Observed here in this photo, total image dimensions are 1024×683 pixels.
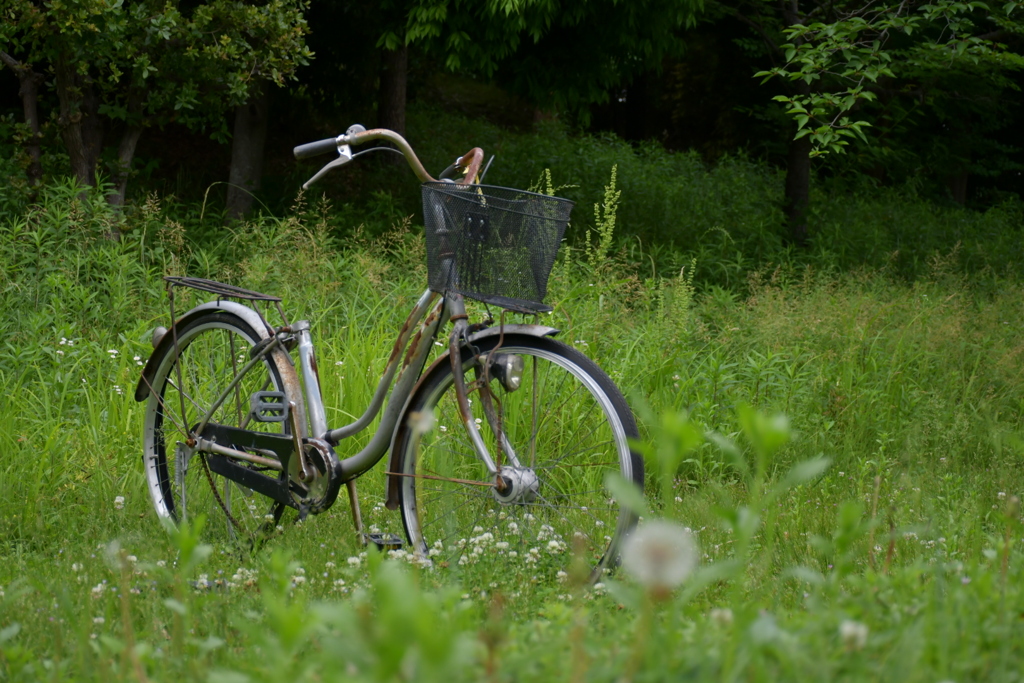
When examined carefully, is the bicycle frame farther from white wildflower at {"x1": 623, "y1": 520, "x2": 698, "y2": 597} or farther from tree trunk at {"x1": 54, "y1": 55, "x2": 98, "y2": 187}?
tree trunk at {"x1": 54, "y1": 55, "x2": 98, "y2": 187}

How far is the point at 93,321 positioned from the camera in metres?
5.73

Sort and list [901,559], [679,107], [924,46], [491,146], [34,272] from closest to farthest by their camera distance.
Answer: [901,559] → [34,272] → [924,46] → [491,146] → [679,107]

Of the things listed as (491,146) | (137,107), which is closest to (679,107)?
(491,146)

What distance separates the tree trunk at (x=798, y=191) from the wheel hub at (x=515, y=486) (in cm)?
854

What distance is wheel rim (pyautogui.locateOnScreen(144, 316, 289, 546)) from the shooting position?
354cm

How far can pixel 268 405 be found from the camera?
10.9ft

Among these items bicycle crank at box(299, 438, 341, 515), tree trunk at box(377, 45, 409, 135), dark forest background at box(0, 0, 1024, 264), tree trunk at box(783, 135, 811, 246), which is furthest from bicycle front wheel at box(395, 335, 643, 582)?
tree trunk at box(783, 135, 811, 246)

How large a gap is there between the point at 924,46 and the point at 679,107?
11.3 meters

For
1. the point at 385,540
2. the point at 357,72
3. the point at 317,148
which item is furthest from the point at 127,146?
the point at 385,540

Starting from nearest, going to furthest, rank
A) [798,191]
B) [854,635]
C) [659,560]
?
[659,560], [854,635], [798,191]

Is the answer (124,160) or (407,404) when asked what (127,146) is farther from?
(407,404)

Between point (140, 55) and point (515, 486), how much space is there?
565 centimetres

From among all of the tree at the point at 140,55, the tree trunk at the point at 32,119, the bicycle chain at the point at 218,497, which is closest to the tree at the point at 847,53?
the tree at the point at 140,55

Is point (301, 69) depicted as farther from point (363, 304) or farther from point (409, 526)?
point (409, 526)
